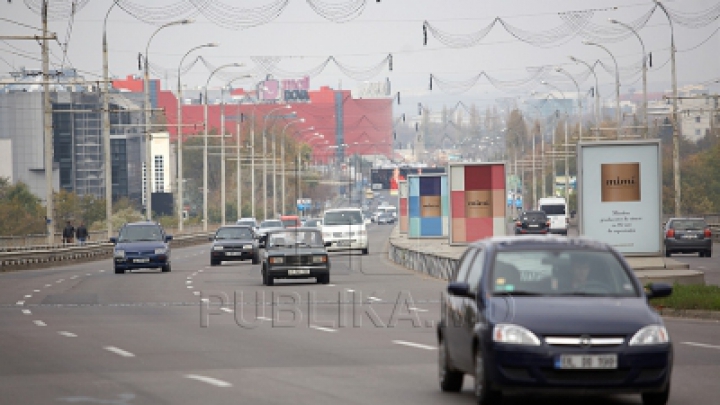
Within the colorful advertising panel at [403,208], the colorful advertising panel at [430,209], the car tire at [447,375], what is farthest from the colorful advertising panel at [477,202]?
the colorful advertising panel at [403,208]

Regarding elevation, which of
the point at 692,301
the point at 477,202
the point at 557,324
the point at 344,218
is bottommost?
the point at 692,301

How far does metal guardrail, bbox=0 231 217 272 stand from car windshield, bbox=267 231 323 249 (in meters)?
20.7

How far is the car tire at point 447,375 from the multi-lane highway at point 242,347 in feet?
0.42

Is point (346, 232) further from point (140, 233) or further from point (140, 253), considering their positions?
point (140, 253)

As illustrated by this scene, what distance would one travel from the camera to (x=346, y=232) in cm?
6406

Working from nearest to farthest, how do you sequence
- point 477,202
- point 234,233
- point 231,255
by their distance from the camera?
point 477,202 < point 231,255 < point 234,233

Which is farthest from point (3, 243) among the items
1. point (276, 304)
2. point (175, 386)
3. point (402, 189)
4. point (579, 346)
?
point (579, 346)

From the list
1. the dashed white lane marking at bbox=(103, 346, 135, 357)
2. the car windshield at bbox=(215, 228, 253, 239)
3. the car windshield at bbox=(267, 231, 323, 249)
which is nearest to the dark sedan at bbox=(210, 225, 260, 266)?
the car windshield at bbox=(215, 228, 253, 239)

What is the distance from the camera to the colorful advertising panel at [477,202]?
159 ft

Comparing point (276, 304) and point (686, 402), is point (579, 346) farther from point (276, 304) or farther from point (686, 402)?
point (276, 304)

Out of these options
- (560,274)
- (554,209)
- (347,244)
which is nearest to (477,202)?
(347,244)

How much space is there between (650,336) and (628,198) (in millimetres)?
22476

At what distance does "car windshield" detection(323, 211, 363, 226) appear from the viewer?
6444 centimetres

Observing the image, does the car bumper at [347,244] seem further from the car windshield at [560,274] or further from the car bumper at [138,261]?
the car windshield at [560,274]
